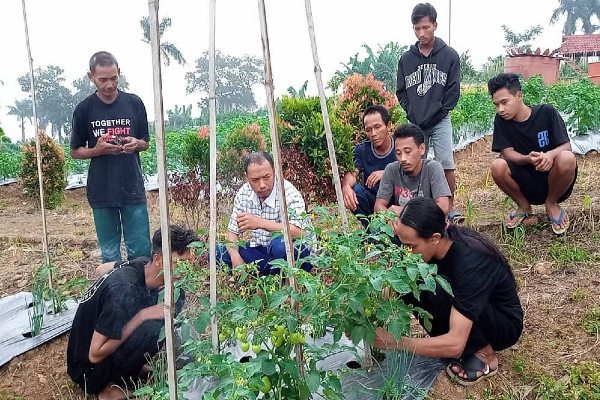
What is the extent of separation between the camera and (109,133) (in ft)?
10.8

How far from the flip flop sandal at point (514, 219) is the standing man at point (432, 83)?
0.32m

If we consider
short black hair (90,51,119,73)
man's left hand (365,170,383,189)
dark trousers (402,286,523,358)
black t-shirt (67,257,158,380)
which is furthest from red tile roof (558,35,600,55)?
black t-shirt (67,257,158,380)

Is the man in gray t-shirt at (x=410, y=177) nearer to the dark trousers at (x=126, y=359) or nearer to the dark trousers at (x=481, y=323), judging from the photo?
the dark trousers at (x=481, y=323)

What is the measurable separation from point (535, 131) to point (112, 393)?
2968mm

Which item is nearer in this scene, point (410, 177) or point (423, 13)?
point (410, 177)

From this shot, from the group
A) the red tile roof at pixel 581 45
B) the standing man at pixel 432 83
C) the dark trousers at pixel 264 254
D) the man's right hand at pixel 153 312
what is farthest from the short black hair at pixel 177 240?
the red tile roof at pixel 581 45

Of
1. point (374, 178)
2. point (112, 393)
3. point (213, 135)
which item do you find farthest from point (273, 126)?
point (374, 178)

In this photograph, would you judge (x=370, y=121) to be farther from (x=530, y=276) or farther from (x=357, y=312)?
(x=357, y=312)

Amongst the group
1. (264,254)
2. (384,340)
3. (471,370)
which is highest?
(264,254)

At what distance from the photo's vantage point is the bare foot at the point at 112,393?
239cm

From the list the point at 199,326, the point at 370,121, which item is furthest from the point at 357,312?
the point at 370,121

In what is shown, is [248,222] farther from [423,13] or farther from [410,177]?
[423,13]

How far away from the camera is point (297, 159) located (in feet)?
A: 13.7

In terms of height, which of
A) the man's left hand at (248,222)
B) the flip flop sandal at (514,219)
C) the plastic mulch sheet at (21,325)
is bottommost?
the plastic mulch sheet at (21,325)
